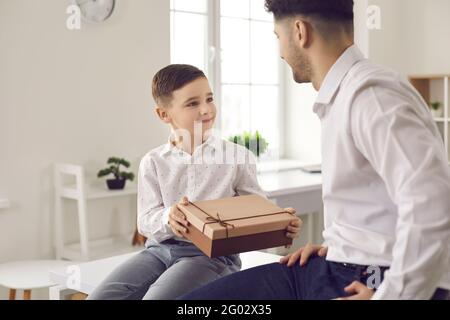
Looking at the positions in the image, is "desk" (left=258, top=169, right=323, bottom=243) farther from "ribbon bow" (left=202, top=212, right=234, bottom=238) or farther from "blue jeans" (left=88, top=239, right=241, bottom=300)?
"ribbon bow" (left=202, top=212, right=234, bottom=238)

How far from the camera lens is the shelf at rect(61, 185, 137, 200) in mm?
2917

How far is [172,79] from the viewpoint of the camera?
72.2 inches

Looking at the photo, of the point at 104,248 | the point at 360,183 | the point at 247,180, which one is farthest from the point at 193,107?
the point at 104,248

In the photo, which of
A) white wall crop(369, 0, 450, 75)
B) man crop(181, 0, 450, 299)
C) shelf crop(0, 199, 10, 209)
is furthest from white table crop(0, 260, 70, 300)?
white wall crop(369, 0, 450, 75)

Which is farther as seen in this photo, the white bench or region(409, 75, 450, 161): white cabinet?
region(409, 75, 450, 161): white cabinet

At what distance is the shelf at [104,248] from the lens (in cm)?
295

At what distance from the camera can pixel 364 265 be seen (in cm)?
115

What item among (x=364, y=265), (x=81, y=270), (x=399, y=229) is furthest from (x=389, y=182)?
(x=81, y=270)

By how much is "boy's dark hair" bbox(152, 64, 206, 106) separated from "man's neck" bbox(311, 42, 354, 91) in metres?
0.66

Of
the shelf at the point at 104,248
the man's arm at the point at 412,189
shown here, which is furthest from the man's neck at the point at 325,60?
the shelf at the point at 104,248

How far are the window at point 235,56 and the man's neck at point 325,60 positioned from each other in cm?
265

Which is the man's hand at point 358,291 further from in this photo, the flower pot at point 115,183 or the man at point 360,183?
the flower pot at point 115,183
